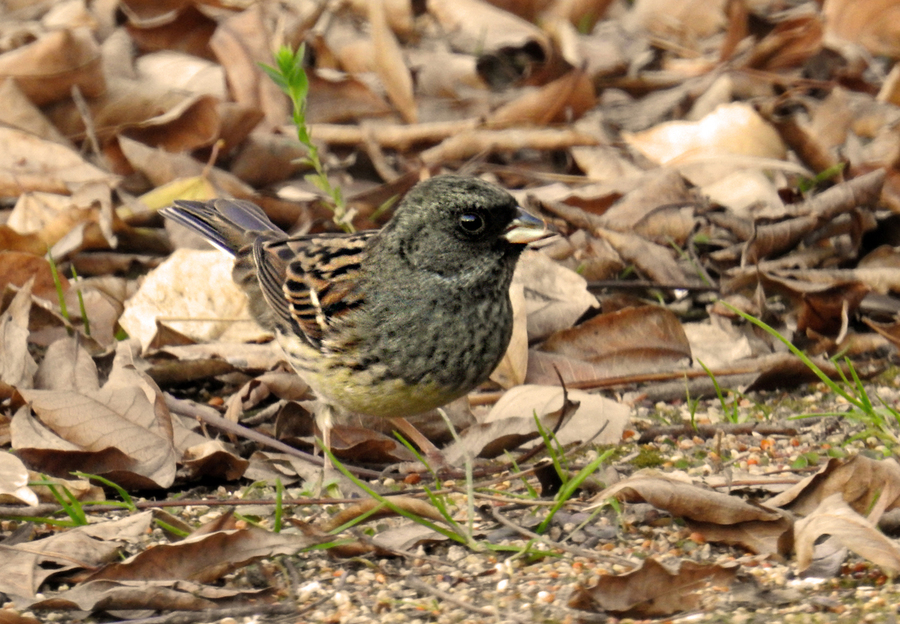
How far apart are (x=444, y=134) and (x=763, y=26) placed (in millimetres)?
2214

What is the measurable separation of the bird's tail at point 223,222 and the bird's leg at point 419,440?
108 centimetres

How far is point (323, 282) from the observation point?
4141mm

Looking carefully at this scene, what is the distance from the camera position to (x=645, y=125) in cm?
648

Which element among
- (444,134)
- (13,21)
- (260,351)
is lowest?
(260,351)

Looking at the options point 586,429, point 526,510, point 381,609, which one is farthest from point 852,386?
point 381,609

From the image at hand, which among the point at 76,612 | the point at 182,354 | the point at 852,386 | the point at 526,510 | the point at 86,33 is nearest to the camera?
the point at 76,612

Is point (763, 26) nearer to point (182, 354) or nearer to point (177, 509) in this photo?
point (182, 354)

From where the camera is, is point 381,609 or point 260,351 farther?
point 260,351

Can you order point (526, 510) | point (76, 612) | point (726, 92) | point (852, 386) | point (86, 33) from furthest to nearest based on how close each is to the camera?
point (726, 92)
point (86, 33)
point (852, 386)
point (526, 510)
point (76, 612)

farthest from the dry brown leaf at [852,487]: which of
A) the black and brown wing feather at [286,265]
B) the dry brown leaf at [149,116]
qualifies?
the dry brown leaf at [149,116]

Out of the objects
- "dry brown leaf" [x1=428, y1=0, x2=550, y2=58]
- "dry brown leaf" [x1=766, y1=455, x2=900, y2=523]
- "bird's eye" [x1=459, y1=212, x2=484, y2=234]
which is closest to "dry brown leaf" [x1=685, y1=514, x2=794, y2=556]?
"dry brown leaf" [x1=766, y1=455, x2=900, y2=523]

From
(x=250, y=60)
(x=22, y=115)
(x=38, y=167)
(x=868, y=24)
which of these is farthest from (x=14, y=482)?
(x=868, y=24)

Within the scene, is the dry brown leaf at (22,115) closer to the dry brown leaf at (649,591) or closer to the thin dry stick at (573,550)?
the thin dry stick at (573,550)

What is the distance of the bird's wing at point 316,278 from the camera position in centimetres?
397
